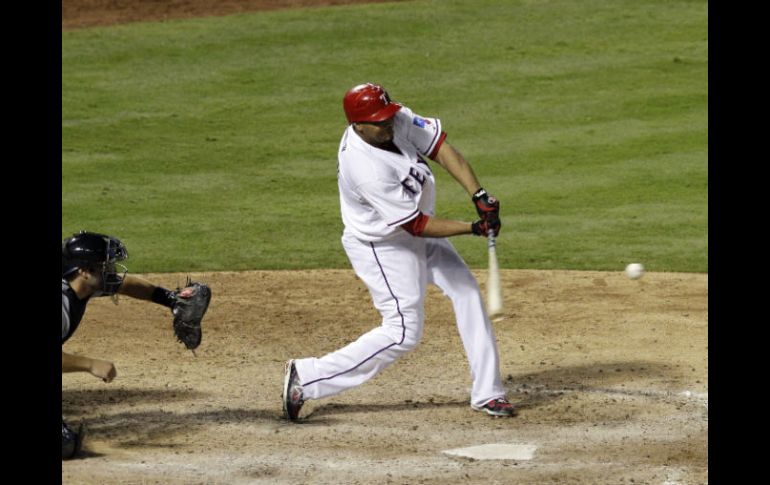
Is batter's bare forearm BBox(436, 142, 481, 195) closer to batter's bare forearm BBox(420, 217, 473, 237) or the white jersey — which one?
the white jersey

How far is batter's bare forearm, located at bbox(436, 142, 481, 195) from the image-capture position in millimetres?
6672

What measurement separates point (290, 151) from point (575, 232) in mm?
3917

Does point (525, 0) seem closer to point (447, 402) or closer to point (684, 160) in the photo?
point (684, 160)

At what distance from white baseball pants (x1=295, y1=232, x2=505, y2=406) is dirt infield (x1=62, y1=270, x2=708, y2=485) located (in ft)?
0.72

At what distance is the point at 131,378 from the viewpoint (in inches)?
296

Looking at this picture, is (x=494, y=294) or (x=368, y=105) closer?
(x=368, y=105)

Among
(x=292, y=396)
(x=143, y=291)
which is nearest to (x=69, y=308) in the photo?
(x=143, y=291)

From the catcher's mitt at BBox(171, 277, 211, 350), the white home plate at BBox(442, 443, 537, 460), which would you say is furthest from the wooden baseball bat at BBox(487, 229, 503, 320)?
the catcher's mitt at BBox(171, 277, 211, 350)

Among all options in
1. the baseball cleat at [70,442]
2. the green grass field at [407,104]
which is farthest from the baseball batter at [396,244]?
the green grass field at [407,104]

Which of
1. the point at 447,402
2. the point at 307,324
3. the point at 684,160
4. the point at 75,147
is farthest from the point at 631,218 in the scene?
the point at 75,147

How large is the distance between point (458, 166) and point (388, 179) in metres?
0.51

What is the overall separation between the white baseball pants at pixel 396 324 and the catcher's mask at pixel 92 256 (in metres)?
1.18

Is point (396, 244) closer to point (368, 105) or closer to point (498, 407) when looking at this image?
point (368, 105)

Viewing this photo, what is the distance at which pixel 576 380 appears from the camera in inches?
292
